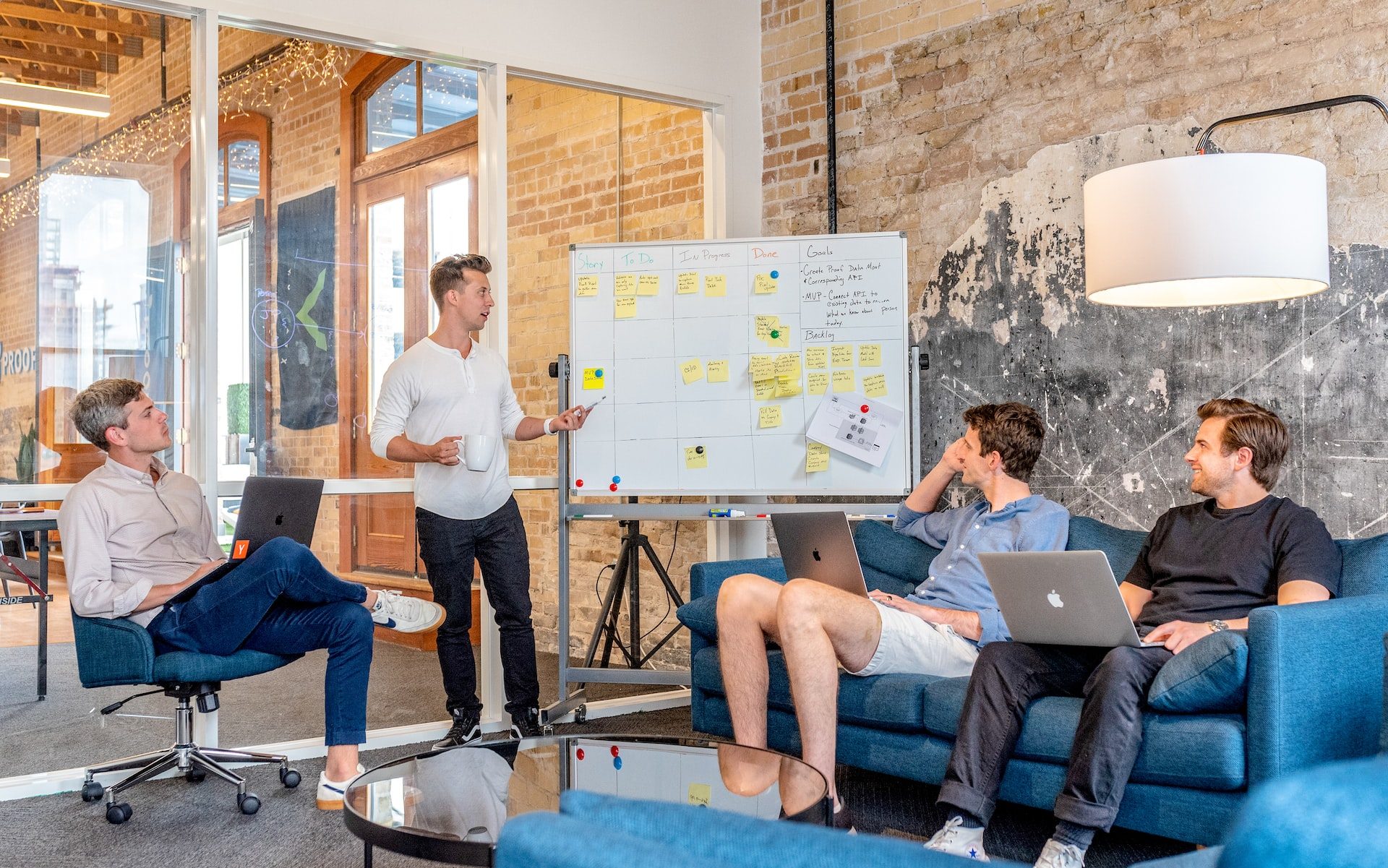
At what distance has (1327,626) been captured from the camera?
2.62m

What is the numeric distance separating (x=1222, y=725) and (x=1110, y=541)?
1.09 m

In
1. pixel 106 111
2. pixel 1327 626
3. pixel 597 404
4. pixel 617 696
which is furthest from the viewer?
pixel 617 696

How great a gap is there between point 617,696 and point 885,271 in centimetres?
217

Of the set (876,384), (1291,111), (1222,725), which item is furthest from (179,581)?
(1291,111)

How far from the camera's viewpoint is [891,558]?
4160 millimetres

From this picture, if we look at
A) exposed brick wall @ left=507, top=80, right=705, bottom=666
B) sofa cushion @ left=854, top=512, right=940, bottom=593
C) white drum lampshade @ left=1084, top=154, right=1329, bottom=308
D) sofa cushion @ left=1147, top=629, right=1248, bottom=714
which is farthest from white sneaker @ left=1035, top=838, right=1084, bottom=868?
exposed brick wall @ left=507, top=80, right=705, bottom=666

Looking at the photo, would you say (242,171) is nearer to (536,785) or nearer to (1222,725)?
(536,785)

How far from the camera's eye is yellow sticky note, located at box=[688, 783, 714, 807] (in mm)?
2355

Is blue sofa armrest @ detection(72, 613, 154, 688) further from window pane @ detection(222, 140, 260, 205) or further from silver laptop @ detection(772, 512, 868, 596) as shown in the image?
silver laptop @ detection(772, 512, 868, 596)

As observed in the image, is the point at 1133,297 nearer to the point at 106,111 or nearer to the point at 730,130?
the point at 730,130

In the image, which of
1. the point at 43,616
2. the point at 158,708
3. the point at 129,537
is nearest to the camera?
the point at 129,537

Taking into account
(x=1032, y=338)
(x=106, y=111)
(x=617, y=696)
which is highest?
(x=106, y=111)

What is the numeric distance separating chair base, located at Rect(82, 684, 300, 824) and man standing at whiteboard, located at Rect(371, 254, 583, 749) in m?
0.77

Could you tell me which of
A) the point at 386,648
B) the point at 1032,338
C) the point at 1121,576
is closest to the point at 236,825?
the point at 386,648
